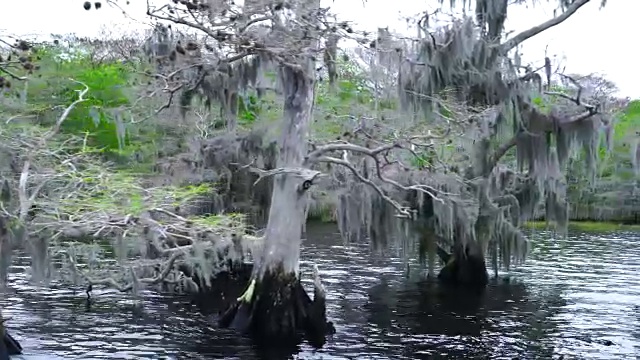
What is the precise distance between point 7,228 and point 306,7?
5424 millimetres

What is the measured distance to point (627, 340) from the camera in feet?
44.9

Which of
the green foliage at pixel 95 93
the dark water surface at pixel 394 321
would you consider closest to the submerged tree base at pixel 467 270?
the dark water surface at pixel 394 321

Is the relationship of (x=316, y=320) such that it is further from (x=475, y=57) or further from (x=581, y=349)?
(x=475, y=57)

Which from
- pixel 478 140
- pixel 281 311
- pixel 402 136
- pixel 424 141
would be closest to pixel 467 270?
pixel 478 140

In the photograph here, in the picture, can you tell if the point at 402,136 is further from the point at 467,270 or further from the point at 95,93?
the point at 95,93

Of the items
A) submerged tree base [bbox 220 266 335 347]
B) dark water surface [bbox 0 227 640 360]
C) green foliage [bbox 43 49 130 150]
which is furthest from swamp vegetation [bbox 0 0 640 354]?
green foliage [bbox 43 49 130 150]

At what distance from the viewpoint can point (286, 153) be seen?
580 inches

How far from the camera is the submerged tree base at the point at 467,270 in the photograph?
19.4 meters

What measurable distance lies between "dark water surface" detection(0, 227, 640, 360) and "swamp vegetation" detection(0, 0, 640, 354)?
2.20 ft

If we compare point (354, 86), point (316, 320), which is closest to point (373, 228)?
point (316, 320)

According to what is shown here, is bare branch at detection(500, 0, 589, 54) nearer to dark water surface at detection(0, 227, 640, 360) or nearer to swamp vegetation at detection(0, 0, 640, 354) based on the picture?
swamp vegetation at detection(0, 0, 640, 354)

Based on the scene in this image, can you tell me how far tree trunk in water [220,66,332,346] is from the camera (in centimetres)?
1354

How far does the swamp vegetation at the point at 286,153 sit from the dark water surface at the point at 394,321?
0.67 m

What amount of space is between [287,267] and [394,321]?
2.64 metres
